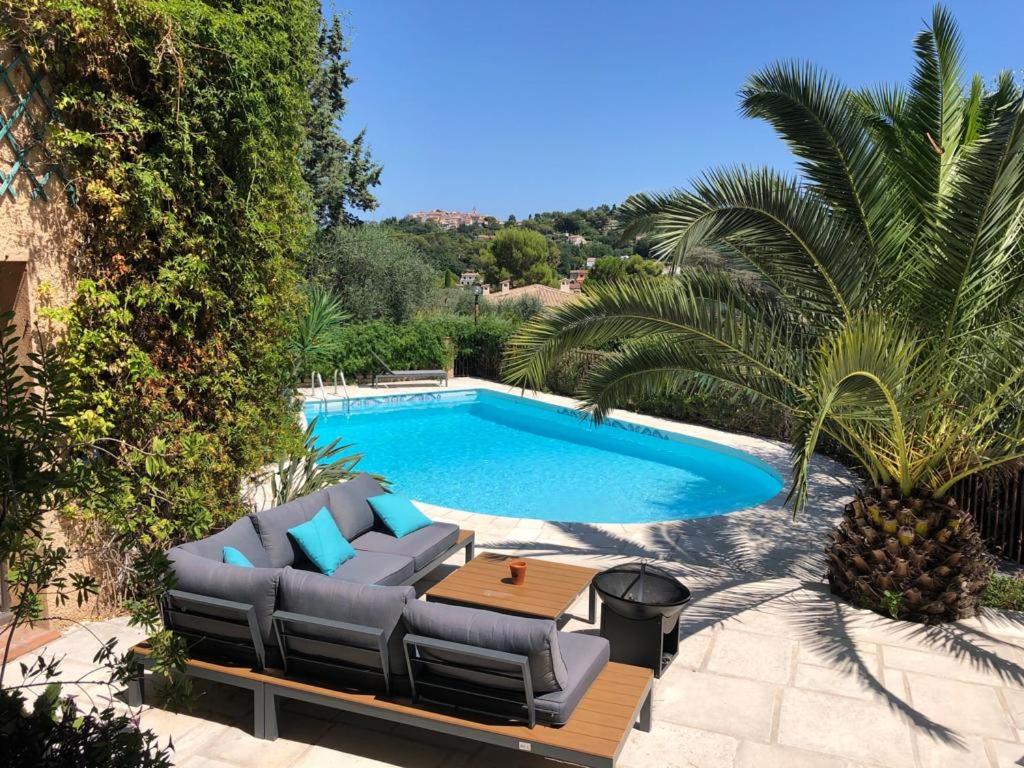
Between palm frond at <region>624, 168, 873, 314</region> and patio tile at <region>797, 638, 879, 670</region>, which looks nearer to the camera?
patio tile at <region>797, 638, 879, 670</region>

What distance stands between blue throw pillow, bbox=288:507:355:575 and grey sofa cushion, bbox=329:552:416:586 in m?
0.07

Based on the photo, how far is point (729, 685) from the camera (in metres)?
4.86

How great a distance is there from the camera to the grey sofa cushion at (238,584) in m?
4.17

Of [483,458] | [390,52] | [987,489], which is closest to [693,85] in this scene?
[390,52]

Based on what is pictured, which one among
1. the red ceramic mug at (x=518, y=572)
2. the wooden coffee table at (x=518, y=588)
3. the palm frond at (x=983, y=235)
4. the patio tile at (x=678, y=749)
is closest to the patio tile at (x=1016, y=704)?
the patio tile at (x=678, y=749)

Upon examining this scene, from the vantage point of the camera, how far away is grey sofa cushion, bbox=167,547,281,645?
4.17m

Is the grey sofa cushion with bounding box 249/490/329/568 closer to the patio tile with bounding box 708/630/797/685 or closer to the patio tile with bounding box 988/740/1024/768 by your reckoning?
the patio tile with bounding box 708/630/797/685

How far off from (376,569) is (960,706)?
14.0 ft

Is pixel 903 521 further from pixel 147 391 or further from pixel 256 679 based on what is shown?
pixel 147 391

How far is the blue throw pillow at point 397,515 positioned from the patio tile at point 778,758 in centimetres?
344

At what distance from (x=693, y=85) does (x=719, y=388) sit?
17.9 metres

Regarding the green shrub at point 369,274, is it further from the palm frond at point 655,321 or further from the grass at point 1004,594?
the grass at point 1004,594

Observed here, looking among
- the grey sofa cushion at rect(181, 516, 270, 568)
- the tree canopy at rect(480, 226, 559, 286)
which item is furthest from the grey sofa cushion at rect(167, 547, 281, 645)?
the tree canopy at rect(480, 226, 559, 286)

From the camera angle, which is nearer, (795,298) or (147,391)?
(147,391)
